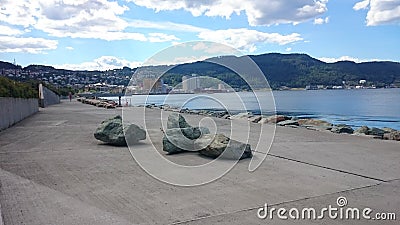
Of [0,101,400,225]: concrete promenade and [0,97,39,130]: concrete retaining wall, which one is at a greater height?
[0,97,39,130]: concrete retaining wall

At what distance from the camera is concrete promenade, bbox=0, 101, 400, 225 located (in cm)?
466

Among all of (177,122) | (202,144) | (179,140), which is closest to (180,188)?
(202,144)

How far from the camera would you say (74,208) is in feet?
16.2

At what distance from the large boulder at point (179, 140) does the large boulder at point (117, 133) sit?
1.47 metres

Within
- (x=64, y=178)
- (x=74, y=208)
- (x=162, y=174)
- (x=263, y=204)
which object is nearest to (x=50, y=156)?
(x=64, y=178)

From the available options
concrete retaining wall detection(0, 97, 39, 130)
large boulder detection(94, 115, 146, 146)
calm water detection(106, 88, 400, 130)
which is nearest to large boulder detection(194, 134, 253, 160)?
calm water detection(106, 88, 400, 130)

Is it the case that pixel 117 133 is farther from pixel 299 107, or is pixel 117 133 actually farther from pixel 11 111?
pixel 299 107

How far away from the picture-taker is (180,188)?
5980 millimetres

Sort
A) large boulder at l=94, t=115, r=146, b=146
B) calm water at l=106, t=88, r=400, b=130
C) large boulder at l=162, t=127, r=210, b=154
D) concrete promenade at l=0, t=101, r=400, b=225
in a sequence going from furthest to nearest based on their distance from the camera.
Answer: calm water at l=106, t=88, r=400, b=130 < large boulder at l=94, t=115, r=146, b=146 < large boulder at l=162, t=127, r=210, b=154 < concrete promenade at l=0, t=101, r=400, b=225

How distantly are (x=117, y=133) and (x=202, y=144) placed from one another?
2.74 m

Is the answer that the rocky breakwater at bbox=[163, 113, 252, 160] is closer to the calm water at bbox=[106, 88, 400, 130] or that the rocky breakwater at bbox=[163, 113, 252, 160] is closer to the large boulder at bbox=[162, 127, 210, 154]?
the large boulder at bbox=[162, 127, 210, 154]

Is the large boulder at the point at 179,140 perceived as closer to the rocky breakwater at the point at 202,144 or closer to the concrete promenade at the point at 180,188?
the rocky breakwater at the point at 202,144

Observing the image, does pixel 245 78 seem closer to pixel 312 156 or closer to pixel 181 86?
pixel 181 86

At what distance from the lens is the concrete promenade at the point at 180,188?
466 cm
